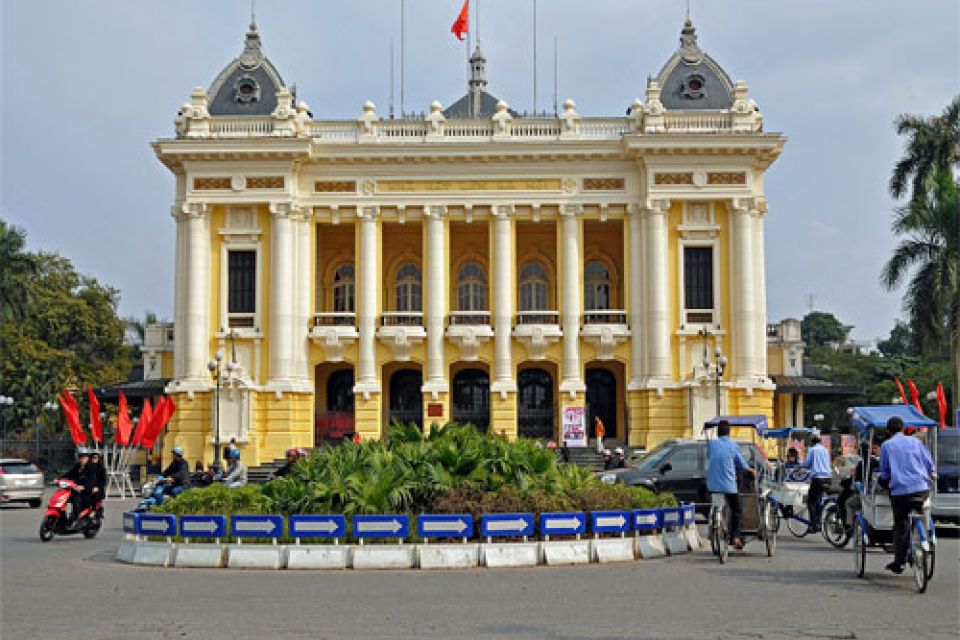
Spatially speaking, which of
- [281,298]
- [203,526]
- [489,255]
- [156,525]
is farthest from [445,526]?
[489,255]

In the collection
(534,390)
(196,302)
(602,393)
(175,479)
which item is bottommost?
(175,479)

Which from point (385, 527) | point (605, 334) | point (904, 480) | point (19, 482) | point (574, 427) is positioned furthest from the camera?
point (605, 334)

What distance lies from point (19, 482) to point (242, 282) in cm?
1446

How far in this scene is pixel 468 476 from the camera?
18.1 m

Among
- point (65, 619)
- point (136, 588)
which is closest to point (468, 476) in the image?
point (136, 588)

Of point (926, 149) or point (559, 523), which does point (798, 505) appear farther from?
point (926, 149)

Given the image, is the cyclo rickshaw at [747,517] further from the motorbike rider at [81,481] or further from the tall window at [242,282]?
the tall window at [242,282]

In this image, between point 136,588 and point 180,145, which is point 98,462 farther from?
point 180,145

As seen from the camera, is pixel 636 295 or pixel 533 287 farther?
pixel 533 287

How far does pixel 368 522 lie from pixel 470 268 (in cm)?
3460

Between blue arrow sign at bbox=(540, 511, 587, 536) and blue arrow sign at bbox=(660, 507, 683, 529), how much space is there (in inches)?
65.0

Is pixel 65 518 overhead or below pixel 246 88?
below

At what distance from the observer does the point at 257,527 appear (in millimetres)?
16875

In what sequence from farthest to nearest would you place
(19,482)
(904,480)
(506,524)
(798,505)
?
(19,482), (798,505), (506,524), (904,480)
